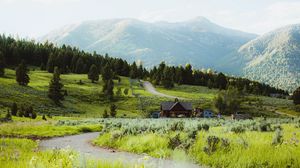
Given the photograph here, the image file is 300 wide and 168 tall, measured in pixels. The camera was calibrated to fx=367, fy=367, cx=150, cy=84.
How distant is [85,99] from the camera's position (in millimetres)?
120688

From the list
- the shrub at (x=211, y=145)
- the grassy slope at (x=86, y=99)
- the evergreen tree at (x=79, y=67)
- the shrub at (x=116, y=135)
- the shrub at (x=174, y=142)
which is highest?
the evergreen tree at (x=79, y=67)

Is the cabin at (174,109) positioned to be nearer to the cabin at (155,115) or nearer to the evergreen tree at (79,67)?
the cabin at (155,115)

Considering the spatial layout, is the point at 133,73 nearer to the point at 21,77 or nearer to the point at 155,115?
the point at 21,77

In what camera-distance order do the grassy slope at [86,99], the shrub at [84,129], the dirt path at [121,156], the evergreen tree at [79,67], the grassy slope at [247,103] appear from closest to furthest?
1. the dirt path at [121,156]
2. the shrub at [84,129]
3. the grassy slope at [86,99]
4. the grassy slope at [247,103]
5. the evergreen tree at [79,67]

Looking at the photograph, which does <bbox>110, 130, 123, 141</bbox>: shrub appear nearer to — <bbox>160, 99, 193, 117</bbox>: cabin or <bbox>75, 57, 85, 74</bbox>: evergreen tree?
<bbox>160, 99, 193, 117</bbox>: cabin

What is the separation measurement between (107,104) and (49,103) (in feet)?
70.6

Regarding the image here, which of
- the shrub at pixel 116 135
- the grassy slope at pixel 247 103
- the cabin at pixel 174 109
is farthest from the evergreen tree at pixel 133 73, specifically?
the shrub at pixel 116 135

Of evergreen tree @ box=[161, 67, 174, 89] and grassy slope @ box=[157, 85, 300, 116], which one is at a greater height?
evergreen tree @ box=[161, 67, 174, 89]

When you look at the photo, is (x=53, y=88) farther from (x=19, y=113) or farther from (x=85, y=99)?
(x=19, y=113)

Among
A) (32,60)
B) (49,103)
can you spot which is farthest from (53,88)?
(32,60)

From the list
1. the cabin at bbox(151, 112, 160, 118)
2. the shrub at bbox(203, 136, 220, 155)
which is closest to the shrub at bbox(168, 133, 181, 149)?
the shrub at bbox(203, 136, 220, 155)

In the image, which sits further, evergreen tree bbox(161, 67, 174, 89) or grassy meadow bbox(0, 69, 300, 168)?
evergreen tree bbox(161, 67, 174, 89)

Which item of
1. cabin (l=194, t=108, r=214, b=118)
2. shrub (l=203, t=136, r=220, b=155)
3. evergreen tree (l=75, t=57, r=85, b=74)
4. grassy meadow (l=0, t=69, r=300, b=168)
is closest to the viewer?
grassy meadow (l=0, t=69, r=300, b=168)

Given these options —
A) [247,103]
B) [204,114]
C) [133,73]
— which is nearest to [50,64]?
[133,73]
